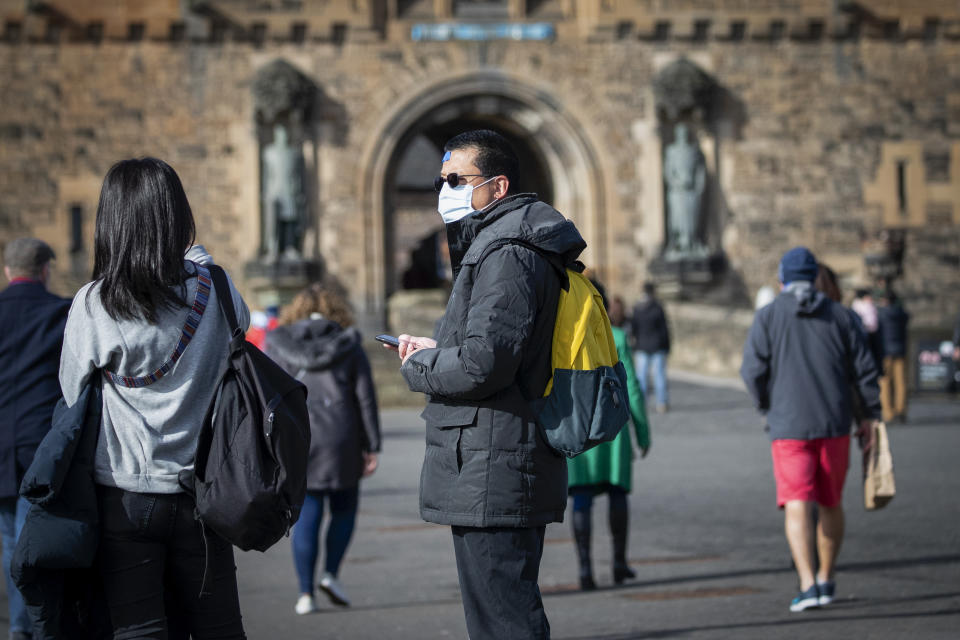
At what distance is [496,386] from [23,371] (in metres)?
2.57

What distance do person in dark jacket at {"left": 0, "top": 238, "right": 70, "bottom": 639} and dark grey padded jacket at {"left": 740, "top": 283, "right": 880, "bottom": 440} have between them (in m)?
3.13

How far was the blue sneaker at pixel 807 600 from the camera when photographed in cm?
645

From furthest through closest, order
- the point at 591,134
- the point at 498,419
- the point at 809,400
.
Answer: the point at 591,134
the point at 809,400
the point at 498,419

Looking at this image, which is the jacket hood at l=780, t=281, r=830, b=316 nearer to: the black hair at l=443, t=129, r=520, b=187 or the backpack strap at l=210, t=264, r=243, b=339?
the black hair at l=443, t=129, r=520, b=187

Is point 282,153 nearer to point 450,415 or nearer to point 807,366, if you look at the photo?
point 807,366

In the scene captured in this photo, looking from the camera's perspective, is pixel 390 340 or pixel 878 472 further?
pixel 878 472

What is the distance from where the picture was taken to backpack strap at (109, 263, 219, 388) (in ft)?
12.0

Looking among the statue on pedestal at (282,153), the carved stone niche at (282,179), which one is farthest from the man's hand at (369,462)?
the statue on pedestal at (282,153)

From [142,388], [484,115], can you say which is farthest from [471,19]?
[142,388]

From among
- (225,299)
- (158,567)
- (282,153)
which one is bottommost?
(158,567)

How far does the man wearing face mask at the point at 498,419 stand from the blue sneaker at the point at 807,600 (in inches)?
110

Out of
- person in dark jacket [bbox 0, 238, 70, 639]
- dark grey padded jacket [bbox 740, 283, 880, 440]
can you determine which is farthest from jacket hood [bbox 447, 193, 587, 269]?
dark grey padded jacket [bbox 740, 283, 880, 440]

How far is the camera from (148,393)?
3672mm

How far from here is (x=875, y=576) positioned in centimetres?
729
